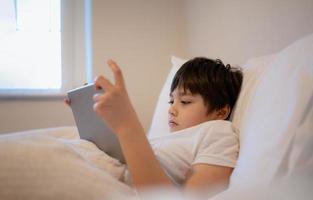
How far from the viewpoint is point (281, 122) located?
490 millimetres

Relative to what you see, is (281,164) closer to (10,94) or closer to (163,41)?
(163,41)

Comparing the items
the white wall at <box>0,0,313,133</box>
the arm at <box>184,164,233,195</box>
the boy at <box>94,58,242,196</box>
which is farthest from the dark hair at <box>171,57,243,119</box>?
the white wall at <box>0,0,313,133</box>

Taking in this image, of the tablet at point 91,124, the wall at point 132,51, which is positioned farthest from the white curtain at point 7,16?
the tablet at point 91,124

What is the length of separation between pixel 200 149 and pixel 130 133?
186mm

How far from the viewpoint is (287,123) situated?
0.47m

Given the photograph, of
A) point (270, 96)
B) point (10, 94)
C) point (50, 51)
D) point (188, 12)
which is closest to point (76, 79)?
point (50, 51)

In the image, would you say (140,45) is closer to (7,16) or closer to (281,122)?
(7,16)

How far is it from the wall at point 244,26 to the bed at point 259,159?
36 centimetres

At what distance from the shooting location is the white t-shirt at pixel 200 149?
67 cm

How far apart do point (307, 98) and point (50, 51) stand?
1.60 metres

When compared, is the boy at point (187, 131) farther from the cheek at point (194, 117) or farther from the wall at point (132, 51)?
the wall at point (132, 51)

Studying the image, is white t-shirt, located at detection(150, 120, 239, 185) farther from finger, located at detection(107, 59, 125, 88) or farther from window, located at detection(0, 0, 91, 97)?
window, located at detection(0, 0, 91, 97)

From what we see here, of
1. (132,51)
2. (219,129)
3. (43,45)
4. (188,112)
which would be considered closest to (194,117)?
(188,112)

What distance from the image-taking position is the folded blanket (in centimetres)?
47
